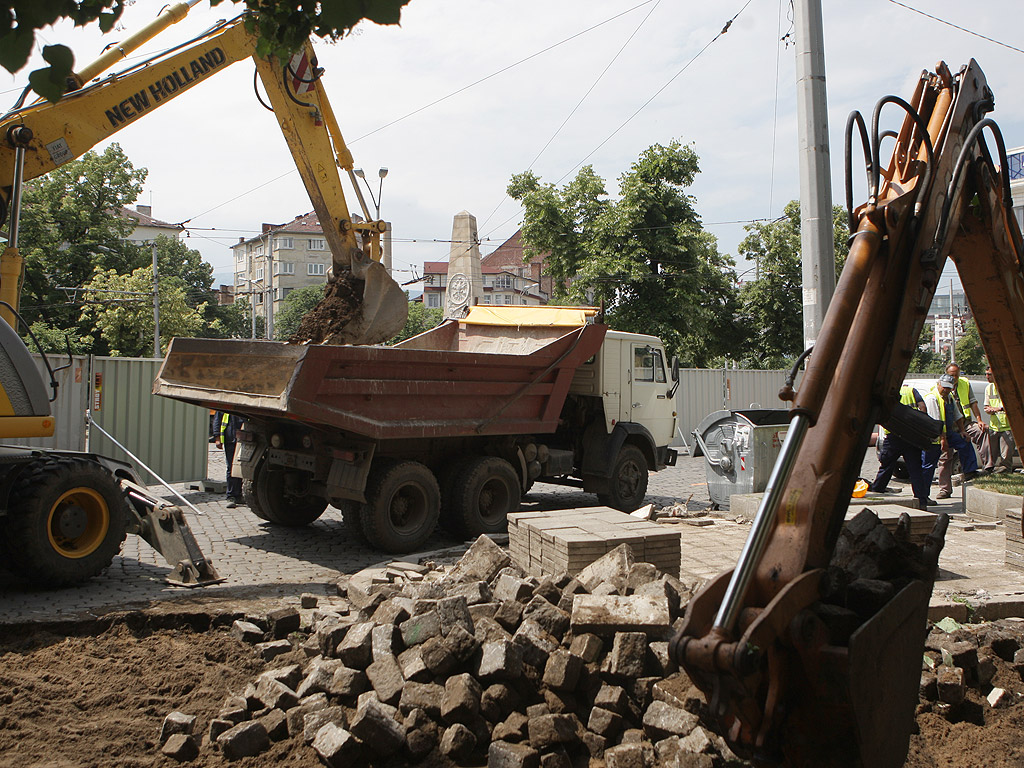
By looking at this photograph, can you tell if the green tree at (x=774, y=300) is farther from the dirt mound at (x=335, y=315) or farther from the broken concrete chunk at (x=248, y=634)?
the broken concrete chunk at (x=248, y=634)

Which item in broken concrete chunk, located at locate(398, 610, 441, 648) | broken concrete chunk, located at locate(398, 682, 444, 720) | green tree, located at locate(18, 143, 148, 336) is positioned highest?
green tree, located at locate(18, 143, 148, 336)

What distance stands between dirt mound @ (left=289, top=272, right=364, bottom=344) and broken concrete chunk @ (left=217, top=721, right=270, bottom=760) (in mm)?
5461

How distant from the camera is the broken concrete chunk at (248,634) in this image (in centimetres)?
527

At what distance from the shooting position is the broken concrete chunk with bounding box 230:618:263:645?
527 centimetres

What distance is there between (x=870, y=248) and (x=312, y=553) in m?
6.69

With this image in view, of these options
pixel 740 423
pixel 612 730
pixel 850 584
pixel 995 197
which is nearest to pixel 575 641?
pixel 612 730

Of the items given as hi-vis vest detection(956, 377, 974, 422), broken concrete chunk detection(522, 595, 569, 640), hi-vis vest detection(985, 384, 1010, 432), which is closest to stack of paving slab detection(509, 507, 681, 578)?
broken concrete chunk detection(522, 595, 569, 640)

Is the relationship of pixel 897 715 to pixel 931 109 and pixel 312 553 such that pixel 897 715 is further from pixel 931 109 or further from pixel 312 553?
pixel 312 553

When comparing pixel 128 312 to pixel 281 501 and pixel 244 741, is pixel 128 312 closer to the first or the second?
pixel 281 501

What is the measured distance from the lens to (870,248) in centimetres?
316

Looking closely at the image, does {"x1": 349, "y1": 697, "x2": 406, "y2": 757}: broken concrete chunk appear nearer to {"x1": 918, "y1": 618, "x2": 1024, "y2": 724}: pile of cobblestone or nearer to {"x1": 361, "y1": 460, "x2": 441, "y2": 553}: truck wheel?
{"x1": 918, "y1": 618, "x2": 1024, "y2": 724}: pile of cobblestone

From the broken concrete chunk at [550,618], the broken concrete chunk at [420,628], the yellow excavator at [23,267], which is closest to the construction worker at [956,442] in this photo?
the yellow excavator at [23,267]

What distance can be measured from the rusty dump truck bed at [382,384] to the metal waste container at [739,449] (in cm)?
221

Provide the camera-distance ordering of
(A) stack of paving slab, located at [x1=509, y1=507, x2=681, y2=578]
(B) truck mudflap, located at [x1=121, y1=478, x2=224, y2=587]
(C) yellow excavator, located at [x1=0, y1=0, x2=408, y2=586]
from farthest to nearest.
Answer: (B) truck mudflap, located at [x1=121, y1=478, x2=224, y2=587] → (C) yellow excavator, located at [x1=0, y1=0, x2=408, y2=586] → (A) stack of paving slab, located at [x1=509, y1=507, x2=681, y2=578]
